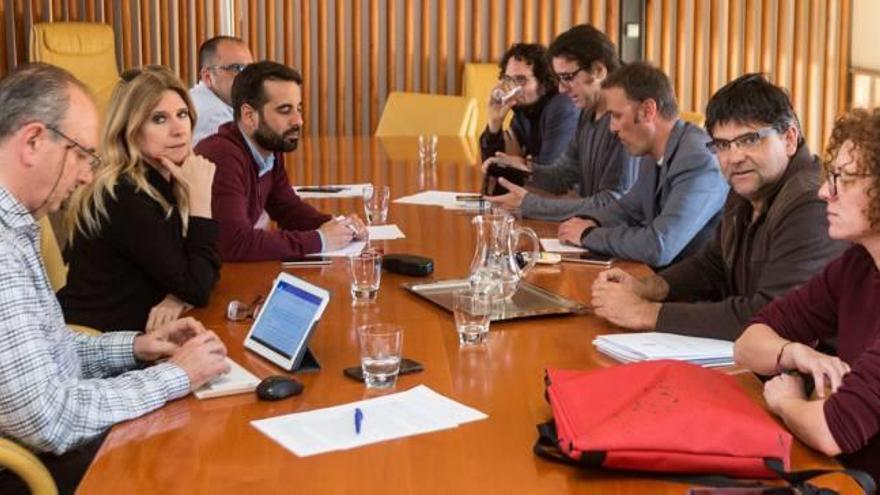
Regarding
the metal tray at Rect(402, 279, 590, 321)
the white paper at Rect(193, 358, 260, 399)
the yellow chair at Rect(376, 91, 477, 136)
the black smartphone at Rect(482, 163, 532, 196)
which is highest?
the yellow chair at Rect(376, 91, 477, 136)

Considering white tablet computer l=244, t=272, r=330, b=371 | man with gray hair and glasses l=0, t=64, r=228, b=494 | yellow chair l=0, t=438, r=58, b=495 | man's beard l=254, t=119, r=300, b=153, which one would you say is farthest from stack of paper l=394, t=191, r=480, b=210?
yellow chair l=0, t=438, r=58, b=495

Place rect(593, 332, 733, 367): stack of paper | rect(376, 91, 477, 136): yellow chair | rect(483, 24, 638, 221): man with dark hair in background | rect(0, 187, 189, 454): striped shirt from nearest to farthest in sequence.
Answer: rect(0, 187, 189, 454): striped shirt
rect(593, 332, 733, 367): stack of paper
rect(483, 24, 638, 221): man with dark hair in background
rect(376, 91, 477, 136): yellow chair

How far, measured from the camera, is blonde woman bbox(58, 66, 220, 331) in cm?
318

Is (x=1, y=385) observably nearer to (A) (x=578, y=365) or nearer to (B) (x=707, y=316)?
(A) (x=578, y=365)

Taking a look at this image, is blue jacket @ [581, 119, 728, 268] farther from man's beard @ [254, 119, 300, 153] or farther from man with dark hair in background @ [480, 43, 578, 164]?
man with dark hair in background @ [480, 43, 578, 164]

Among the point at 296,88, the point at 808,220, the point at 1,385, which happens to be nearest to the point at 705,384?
the point at 808,220

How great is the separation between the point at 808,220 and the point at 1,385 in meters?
1.79

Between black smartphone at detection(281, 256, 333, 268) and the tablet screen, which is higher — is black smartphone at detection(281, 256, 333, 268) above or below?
below

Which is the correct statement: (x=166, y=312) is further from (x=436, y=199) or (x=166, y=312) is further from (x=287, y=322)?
(x=436, y=199)

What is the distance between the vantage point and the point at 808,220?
2.88 metres

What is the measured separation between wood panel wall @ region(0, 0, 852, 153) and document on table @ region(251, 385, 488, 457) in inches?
258

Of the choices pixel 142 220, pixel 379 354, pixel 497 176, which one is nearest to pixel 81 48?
pixel 497 176

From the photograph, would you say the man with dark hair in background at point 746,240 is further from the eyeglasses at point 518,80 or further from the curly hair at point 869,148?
the eyeglasses at point 518,80

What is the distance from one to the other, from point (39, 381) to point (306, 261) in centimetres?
147
